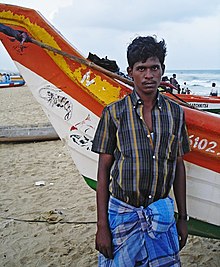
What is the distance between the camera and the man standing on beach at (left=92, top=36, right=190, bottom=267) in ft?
5.46

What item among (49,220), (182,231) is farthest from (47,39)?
(49,220)

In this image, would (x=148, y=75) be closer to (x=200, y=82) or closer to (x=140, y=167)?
(x=140, y=167)

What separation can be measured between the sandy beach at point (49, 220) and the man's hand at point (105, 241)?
1.27 m

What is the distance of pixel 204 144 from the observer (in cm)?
222

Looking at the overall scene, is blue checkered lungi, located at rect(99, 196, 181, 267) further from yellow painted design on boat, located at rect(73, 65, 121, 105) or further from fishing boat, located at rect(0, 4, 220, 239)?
yellow painted design on boat, located at rect(73, 65, 121, 105)

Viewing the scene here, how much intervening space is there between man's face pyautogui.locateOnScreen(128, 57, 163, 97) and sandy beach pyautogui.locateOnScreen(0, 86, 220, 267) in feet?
5.76

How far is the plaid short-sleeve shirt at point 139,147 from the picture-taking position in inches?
65.2

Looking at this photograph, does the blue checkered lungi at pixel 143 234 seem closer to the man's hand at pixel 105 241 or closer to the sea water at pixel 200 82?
the man's hand at pixel 105 241

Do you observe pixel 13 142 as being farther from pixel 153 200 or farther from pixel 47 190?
pixel 153 200

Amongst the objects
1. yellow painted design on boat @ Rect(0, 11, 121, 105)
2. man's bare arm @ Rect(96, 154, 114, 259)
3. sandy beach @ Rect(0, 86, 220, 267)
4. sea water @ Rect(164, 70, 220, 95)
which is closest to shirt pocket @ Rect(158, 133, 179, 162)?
man's bare arm @ Rect(96, 154, 114, 259)

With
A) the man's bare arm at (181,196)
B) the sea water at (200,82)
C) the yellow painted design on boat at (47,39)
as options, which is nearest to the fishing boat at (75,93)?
the yellow painted design on boat at (47,39)

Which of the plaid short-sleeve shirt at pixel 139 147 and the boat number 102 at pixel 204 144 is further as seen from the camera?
the boat number 102 at pixel 204 144

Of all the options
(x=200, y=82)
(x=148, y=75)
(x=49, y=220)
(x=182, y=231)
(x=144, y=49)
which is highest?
(x=144, y=49)

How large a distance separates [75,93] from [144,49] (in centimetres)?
100
